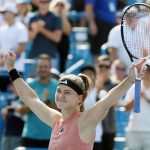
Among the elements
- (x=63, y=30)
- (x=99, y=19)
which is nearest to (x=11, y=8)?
(x=63, y=30)

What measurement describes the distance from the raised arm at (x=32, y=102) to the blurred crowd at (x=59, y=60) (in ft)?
7.78

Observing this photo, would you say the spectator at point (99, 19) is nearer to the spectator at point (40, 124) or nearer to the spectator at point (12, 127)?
the spectator at point (12, 127)

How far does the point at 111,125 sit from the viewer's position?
8.43m

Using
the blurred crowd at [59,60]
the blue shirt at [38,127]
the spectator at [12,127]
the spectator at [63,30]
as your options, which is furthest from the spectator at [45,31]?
the blue shirt at [38,127]

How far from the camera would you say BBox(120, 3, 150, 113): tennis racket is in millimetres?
5216

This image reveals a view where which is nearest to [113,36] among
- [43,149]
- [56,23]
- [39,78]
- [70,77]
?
[56,23]

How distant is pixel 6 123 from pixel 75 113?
398 cm

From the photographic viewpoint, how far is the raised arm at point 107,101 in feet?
15.4

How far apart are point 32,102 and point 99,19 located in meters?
5.74

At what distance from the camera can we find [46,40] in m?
10.2

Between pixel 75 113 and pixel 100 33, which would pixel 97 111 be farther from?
pixel 100 33

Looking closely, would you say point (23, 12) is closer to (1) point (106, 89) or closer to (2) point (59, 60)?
(2) point (59, 60)

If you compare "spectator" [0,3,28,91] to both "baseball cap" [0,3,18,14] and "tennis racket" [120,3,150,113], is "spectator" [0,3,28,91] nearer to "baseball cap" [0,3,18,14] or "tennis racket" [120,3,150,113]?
"baseball cap" [0,3,18,14]

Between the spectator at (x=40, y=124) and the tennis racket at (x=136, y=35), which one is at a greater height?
the tennis racket at (x=136, y=35)
